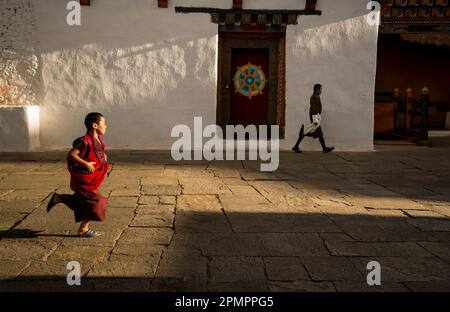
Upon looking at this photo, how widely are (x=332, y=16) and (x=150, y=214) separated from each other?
696 centimetres

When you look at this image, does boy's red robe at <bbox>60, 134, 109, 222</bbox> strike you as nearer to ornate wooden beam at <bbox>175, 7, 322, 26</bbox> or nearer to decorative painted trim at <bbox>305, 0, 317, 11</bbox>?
ornate wooden beam at <bbox>175, 7, 322, 26</bbox>

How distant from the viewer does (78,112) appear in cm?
991

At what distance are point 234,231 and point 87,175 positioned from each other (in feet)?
4.48

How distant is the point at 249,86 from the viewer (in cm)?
1061

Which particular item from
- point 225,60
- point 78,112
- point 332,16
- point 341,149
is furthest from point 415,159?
point 78,112

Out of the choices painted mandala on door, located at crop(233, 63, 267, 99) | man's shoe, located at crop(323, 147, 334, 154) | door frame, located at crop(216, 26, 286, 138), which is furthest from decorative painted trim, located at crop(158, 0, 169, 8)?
man's shoe, located at crop(323, 147, 334, 154)

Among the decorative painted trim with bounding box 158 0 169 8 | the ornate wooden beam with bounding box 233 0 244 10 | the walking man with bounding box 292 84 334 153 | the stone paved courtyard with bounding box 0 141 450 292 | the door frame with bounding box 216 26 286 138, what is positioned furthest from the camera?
the door frame with bounding box 216 26 286 138

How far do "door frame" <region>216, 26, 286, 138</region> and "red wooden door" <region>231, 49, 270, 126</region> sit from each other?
0.13 metres

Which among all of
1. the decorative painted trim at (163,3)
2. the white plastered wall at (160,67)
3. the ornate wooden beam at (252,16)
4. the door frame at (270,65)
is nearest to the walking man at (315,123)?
the white plastered wall at (160,67)

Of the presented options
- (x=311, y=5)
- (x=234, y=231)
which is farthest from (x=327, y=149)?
(x=234, y=231)

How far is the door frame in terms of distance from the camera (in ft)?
33.6

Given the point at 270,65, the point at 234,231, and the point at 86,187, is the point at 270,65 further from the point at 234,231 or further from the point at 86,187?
the point at 86,187

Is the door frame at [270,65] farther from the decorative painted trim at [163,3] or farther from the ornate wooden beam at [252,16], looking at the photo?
the decorative painted trim at [163,3]
